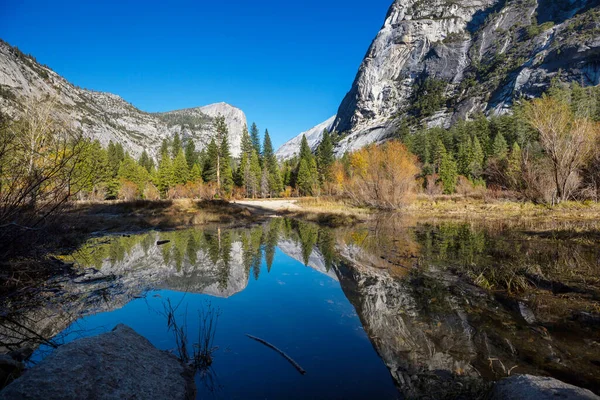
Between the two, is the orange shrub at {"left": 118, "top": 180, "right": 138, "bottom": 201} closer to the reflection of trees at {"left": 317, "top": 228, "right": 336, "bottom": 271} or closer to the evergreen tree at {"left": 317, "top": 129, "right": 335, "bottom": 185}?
the evergreen tree at {"left": 317, "top": 129, "right": 335, "bottom": 185}

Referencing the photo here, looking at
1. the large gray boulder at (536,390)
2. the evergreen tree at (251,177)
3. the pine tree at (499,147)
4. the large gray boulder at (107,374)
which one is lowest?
the large gray boulder at (536,390)

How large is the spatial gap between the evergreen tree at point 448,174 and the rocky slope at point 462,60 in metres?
52.7

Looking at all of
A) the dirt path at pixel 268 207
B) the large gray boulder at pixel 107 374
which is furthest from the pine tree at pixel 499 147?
the large gray boulder at pixel 107 374

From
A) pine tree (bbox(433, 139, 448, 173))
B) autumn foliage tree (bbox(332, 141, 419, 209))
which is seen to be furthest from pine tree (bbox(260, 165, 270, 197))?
pine tree (bbox(433, 139, 448, 173))

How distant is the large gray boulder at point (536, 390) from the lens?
2.56 metres

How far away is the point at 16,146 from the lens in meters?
4.68

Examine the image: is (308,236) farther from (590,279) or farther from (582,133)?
(582,133)

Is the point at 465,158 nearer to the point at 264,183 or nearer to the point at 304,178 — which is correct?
the point at 304,178

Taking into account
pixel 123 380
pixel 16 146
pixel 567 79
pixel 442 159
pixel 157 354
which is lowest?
pixel 157 354

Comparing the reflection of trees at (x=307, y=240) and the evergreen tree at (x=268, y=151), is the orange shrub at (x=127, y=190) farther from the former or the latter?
the reflection of trees at (x=307, y=240)

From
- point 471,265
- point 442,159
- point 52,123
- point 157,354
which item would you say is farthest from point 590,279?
point 442,159

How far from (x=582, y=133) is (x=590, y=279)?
18464 millimetres

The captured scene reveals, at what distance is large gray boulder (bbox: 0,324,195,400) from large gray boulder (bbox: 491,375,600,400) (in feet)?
11.6

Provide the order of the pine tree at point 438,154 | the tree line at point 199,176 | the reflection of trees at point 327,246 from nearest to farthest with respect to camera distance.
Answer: the reflection of trees at point 327,246 → the tree line at point 199,176 → the pine tree at point 438,154
